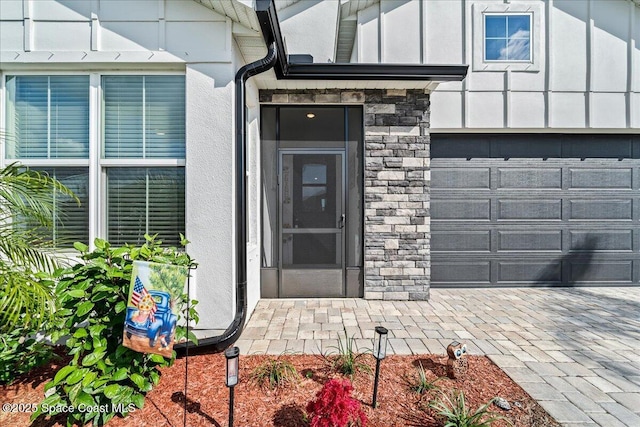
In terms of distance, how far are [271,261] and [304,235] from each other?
2.10 ft

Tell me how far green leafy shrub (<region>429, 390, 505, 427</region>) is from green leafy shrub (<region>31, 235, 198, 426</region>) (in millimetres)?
1815

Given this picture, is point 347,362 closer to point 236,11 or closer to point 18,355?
point 18,355

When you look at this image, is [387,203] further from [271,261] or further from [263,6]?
[263,6]

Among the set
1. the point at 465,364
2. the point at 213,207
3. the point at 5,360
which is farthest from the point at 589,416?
the point at 5,360

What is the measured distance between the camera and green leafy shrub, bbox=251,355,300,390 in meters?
2.26

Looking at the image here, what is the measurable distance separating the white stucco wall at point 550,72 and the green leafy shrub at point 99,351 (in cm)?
473

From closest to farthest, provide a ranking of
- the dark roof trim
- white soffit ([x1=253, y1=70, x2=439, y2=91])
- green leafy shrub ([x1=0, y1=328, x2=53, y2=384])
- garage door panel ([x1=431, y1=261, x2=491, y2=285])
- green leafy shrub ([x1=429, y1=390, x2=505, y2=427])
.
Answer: green leafy shrub ([x1=429, y1=390, x2=505, y2=427]), green leafy shrub ([x1=0, y1=328, x2=53, y2=384]), the dark roof trim, white soffit ([x1=253, y1=70, x2=439, y2=91]), garage door panel ([x1=431, y1=261, x2=491, y2=285])

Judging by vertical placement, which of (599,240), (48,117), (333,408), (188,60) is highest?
(188,60)

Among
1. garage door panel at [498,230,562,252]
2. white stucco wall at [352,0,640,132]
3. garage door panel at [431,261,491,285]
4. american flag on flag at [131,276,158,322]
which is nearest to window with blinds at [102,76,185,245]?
american flag on flag at [131,276,158,322]

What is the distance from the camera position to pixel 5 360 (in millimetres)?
2326

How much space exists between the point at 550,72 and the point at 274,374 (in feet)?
19.7

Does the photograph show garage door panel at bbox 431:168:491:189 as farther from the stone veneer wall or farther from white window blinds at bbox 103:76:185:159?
white window blinds at bbox 103:76:185:159

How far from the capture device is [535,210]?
16.9ft

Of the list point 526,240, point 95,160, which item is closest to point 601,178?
point 526,240
